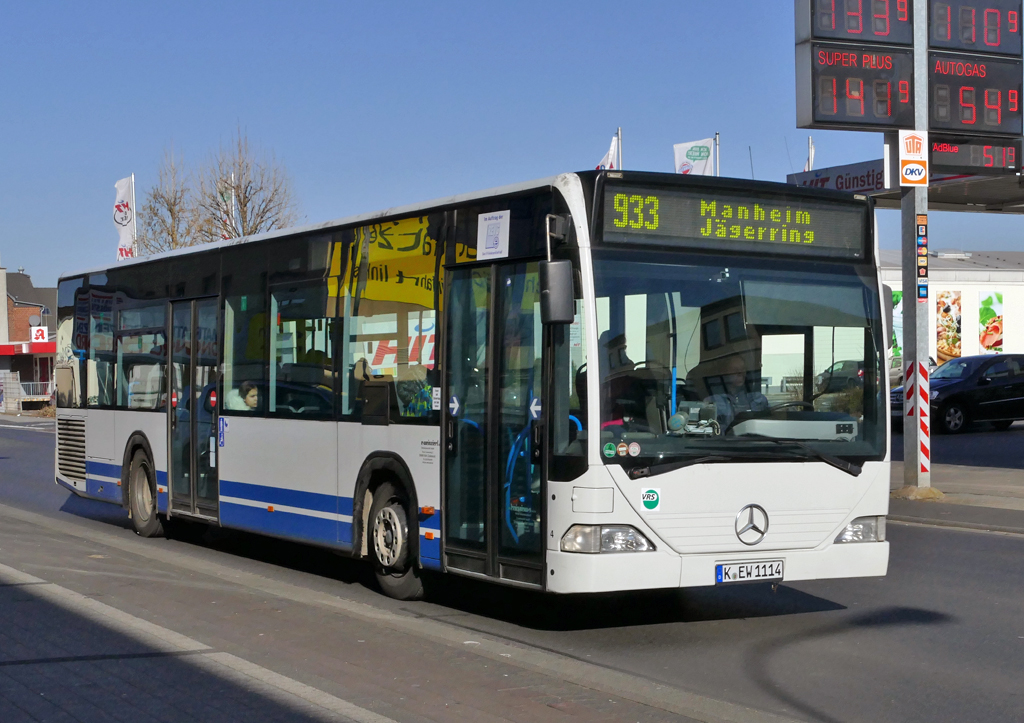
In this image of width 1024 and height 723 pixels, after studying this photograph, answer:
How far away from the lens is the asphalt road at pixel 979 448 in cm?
2190

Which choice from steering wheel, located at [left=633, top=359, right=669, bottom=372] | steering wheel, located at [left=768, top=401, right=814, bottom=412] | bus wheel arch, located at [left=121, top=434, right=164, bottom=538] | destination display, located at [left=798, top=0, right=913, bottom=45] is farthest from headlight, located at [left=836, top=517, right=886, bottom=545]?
destination display, located at [left=798, top=0, right=913, bottom=45]

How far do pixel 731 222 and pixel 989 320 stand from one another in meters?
→ 45.9

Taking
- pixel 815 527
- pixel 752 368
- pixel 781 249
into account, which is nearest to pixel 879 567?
pixel 815 527

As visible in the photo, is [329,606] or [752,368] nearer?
[752,368]

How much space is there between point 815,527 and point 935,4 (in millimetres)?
11805

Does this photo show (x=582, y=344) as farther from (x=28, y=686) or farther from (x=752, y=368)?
(x=28, y=686)

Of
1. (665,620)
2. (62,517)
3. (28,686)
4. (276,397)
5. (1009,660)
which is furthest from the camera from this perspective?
(62,517)

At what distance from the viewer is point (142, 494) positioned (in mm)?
14352

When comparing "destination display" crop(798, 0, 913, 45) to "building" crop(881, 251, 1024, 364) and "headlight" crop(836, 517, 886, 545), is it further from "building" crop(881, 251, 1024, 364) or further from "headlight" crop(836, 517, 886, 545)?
"building" crop(881, 251, 1024, 364)

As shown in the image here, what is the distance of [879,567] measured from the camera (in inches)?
334

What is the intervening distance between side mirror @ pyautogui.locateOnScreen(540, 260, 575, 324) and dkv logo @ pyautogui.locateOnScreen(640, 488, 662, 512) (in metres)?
1.17

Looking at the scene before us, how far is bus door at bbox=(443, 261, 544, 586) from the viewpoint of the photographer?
8.12m

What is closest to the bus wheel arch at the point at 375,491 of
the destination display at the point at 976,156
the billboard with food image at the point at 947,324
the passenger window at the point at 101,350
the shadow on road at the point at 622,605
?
the shadow on road at the point at 622,605

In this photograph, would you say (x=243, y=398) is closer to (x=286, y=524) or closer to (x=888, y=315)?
(x=286, y=524)
